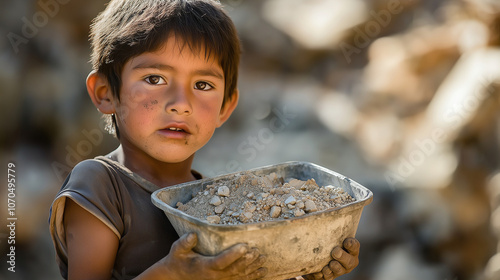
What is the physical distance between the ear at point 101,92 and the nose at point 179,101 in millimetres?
256

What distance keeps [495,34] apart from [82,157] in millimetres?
3026

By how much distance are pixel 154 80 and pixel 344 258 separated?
2.50 ft

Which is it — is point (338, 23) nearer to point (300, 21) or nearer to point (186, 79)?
point (300, 21)

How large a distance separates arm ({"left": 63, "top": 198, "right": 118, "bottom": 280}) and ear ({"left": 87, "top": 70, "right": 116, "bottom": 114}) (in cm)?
41

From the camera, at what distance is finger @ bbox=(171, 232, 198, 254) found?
1.21 meters

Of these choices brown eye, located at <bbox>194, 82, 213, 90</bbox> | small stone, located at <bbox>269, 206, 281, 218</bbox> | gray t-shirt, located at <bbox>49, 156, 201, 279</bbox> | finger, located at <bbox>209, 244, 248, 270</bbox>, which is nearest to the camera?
finger, located at <bbox>209, 244, 248, 270</bbox>

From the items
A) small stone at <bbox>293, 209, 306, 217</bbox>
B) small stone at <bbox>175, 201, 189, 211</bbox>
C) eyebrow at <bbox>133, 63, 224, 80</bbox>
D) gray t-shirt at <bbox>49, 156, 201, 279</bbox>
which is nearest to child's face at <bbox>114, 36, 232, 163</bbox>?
eyebrow at <bbox>133, 63, 224, 80</bbox>

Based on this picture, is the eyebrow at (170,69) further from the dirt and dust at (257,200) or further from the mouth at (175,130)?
the dirt and dust at (257,200)

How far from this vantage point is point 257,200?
134 cm

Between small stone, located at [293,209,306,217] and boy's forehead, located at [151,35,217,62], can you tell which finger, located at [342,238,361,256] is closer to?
small stone, located at [293,209,306,217]

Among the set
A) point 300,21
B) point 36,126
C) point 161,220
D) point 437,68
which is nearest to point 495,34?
point 437,68

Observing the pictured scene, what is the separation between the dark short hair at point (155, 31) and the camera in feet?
5.12

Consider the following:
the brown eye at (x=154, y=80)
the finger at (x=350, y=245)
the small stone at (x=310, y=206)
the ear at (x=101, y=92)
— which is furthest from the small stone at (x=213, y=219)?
the ear at (x=101, y=92)

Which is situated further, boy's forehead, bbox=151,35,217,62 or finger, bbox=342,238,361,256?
boy's forehead, bbox=151,35,217,62
